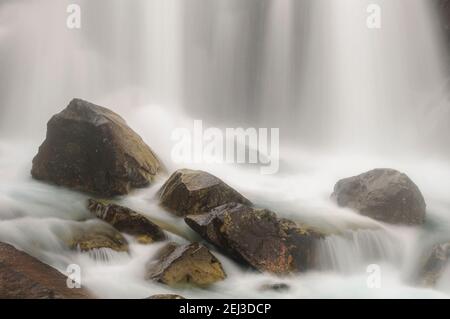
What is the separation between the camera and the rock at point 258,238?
8.65 m

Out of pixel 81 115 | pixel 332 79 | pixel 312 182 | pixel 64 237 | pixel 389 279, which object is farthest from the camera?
pixel 332 79

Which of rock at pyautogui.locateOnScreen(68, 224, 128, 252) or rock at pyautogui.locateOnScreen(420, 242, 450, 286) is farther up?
rock at pyautogui.locateOnScreen(68, 224, 128, 252)

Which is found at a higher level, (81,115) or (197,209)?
(81,115)

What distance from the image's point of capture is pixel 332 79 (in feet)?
67.7

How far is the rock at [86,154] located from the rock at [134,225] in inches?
80.0

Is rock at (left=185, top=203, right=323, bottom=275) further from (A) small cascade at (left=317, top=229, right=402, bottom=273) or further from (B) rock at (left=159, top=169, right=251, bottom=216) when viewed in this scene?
(B) rock at (left=159, top=169, right=251, bottom=216)

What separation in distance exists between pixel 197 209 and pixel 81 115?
3.92m

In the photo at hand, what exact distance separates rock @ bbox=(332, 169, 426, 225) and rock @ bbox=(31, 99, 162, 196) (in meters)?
6.10

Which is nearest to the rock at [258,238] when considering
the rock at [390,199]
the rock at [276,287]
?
the rock at [276,287]

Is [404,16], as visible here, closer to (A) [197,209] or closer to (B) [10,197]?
(A) [197,209]

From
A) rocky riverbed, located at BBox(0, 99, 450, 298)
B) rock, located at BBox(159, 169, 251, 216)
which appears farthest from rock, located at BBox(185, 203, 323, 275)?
rock, located at BBox(159, 169, 251, 216)

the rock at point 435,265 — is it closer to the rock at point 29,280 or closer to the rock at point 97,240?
the rock at point 97,240

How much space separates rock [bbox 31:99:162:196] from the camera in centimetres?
1096

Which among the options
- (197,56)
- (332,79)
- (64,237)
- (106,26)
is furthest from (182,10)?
(64,237)
